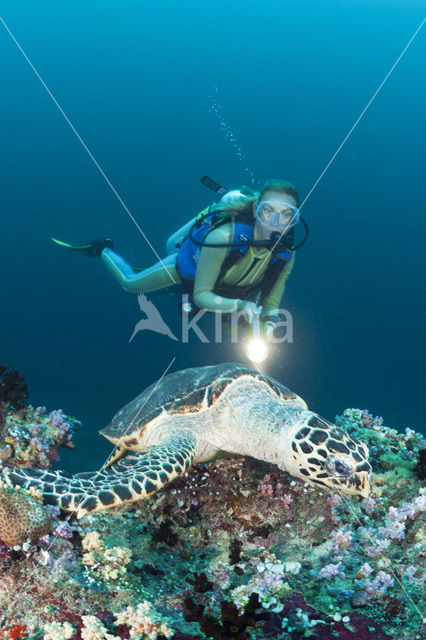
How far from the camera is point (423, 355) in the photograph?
107 ft

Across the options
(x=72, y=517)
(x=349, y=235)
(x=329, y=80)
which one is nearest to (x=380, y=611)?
(x=72, y=517)

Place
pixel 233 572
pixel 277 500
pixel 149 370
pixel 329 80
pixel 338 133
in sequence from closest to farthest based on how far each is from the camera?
pixel 233 572 < pixel 277 500 < pixel 149 370 < pixel 338 133 < pixel 329 80

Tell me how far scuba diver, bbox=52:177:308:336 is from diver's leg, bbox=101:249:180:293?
1.97 feet

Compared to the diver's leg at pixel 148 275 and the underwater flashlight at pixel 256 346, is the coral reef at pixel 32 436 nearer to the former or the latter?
the underwater flashlight at pixel 256 346

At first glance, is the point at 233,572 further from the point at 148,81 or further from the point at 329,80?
the point at 148,81

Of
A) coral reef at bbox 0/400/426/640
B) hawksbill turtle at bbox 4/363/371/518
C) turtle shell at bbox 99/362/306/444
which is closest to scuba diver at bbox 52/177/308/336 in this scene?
turtle shell at bbox 99/362/306/444

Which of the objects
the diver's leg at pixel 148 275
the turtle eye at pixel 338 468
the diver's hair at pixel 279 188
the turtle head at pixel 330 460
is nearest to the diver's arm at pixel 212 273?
the diver's hair at pixel 279 188

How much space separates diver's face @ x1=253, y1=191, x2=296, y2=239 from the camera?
15.4ft

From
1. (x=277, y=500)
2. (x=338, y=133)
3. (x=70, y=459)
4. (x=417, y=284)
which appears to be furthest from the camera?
(x=338, y=133)

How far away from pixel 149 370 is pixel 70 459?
1381 cm

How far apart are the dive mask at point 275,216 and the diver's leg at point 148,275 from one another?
2134 millimetres

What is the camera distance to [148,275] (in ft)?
23.4

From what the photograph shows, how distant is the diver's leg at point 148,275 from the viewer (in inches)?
264

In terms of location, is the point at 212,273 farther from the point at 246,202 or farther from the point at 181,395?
the point at 181,395
